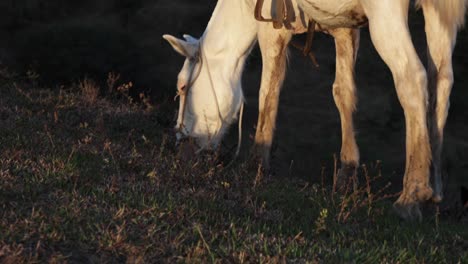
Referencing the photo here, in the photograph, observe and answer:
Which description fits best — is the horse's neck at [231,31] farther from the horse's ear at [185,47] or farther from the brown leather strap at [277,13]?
the brown leather strap at [277,13]

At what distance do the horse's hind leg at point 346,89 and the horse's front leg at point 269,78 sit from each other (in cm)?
53

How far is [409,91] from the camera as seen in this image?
6688 mm

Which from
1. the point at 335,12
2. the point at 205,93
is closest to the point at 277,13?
the point at 335,12

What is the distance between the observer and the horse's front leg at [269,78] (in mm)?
8953

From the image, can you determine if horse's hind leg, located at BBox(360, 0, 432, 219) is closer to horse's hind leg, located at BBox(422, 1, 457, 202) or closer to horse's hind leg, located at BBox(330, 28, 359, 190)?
horse's hind leg, located at BBox(422, 1, 457, 202)

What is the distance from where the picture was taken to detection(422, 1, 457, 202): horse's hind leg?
7.20 metres

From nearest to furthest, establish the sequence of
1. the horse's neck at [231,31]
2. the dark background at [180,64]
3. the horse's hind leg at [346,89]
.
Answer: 1. the horse's hind leg at [346,89]
2. the horse's neck at [231,31]
3. the dark background at [180,64]

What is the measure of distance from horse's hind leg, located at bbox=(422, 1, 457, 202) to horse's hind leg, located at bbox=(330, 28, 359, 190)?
5.35ft

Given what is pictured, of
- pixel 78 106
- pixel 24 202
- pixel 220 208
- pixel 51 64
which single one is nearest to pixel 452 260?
pixel 220 208

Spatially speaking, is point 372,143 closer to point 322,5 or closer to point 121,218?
point 322,5

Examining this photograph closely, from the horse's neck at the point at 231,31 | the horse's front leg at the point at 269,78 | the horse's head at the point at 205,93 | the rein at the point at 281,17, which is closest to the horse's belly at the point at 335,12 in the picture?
the rein at the point at 281,17

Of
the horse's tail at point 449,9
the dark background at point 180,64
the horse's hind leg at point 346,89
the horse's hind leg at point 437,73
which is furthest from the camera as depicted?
the dark background at point 180,64

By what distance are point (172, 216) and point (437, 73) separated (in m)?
2.82

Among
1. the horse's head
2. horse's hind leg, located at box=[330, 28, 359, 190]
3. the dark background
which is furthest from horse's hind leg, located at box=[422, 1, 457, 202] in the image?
the dark background
